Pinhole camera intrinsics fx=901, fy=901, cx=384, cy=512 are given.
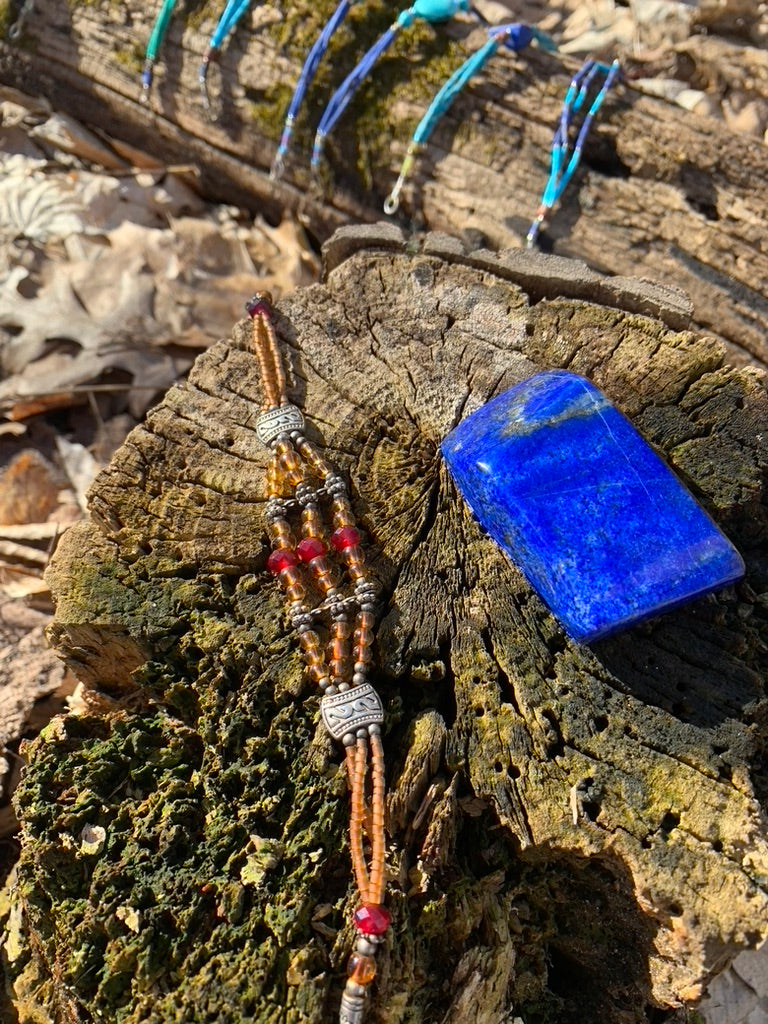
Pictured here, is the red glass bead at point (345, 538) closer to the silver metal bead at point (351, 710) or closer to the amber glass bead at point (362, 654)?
the amber glass bead at point (362, 654)

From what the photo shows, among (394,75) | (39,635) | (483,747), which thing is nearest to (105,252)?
(394,75)

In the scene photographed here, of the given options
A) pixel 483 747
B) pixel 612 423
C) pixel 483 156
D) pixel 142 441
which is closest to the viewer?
pixel 483 747

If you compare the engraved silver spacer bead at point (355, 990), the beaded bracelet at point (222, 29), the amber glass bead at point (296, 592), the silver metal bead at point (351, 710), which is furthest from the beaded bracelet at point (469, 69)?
the engraved silver spacer bead at point (355, 990)

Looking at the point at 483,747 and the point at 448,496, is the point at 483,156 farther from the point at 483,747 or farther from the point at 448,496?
the point at 483,747

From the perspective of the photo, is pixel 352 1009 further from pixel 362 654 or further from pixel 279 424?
pixel 279 424

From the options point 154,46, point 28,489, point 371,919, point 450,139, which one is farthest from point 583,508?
point 154,46
